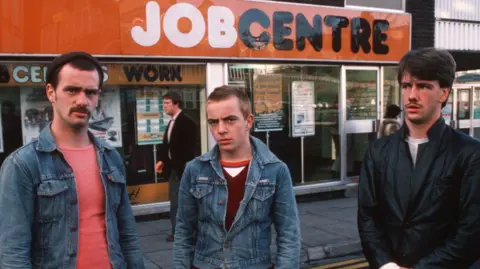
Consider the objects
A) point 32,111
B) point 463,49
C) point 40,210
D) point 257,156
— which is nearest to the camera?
point 40,210

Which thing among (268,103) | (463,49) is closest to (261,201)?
(268,103)

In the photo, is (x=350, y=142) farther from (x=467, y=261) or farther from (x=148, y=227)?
(x=467, y=261)

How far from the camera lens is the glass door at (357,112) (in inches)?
389

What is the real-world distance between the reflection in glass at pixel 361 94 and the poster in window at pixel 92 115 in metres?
5.04

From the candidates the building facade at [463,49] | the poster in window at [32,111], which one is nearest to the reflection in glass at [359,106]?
the building facade at [463,49]

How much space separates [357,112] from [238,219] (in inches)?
319

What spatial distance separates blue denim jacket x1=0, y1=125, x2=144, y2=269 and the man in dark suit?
3.81 m

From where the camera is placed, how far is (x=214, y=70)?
827 cm

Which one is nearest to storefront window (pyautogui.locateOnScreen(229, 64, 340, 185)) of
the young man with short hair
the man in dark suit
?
the man in dark suit

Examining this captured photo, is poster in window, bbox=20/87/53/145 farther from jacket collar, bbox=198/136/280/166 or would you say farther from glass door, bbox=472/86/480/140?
glass door, bbox=472/86/480/140

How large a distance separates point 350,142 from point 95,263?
8.41 m

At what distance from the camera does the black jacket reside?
224 centimetres

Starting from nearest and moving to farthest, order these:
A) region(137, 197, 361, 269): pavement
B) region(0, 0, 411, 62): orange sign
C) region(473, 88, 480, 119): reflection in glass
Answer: region(137, 197, 361, 269): pavement
region(0, 0, 411, 62): orange sign
region(473, 88, 480, 119): reflection in glass

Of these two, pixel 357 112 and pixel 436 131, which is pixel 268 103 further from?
pixel 436 131
